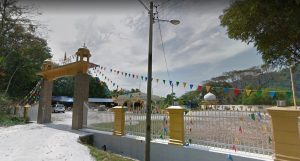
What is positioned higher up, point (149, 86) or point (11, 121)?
point (149, 86)

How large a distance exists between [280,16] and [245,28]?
3.64 ft

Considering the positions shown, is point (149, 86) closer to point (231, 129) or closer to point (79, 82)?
point (231, 129)

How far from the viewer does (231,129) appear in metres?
6.11

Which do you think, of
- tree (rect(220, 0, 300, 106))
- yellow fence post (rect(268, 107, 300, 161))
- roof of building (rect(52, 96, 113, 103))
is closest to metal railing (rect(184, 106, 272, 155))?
yellow fence post (rect(268, 107, 300, 161))

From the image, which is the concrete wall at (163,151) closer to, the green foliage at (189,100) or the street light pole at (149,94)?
the street light pole at (149,94)

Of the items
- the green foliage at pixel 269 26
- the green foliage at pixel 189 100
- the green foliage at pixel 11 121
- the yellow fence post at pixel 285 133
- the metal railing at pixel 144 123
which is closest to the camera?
the yellow fence post at pixel 285 133

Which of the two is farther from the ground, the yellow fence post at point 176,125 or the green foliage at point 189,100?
the green foliage at point 189,100

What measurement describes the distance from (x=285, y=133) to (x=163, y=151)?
3.68 meters

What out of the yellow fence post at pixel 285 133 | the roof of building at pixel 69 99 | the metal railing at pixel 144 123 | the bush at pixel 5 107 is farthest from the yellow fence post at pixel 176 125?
the roof of building at pixel 69 99

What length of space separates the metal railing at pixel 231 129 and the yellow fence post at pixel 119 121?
3.11m

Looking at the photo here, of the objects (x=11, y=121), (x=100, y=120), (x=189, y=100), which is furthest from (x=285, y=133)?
(x=189, y=100)

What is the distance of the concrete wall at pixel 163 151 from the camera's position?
18.5ft

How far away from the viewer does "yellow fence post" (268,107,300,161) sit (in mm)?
4598

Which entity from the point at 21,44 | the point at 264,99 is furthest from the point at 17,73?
the point at 264,99
